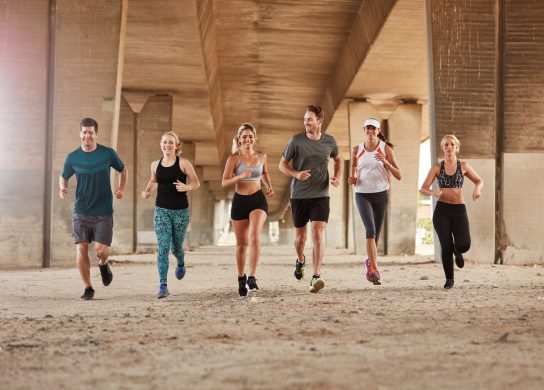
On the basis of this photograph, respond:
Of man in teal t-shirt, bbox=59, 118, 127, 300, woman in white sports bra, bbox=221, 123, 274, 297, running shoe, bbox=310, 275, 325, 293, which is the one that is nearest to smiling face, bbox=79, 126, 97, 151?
man in teal t-shirt, bbox=59, 118, 127, 300

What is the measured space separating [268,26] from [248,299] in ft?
47.4

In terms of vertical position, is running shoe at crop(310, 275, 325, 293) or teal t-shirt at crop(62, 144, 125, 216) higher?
teal t-shirt at crop(62, 144, 125, 216)

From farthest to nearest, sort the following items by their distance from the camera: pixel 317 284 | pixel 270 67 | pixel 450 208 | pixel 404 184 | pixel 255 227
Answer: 1. pixel 404 184
2. pixel 270 67
3. pixel 450 208
4. pixel 317 284
5. pixel 255 227

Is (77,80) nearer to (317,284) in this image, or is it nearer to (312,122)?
(312,122)

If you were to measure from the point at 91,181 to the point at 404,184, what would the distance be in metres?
20.5

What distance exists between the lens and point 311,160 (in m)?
9.32

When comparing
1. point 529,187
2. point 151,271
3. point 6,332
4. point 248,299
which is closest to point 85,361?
point 6,332

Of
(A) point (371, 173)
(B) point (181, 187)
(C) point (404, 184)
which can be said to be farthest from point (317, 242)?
(C) point (404, 184)

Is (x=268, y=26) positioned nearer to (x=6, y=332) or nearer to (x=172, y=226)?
(x=172, y=226)

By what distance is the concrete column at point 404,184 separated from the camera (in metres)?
27.7

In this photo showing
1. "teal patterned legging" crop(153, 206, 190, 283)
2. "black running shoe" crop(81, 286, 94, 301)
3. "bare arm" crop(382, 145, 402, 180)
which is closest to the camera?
"teal patterned legging" crop(153, 206, 190, 283)

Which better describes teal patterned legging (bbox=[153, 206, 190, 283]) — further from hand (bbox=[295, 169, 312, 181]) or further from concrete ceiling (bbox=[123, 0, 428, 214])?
concrete ceiling (bbox=[123, 0, 428, 214])

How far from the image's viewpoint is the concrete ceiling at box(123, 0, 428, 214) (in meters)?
19.1

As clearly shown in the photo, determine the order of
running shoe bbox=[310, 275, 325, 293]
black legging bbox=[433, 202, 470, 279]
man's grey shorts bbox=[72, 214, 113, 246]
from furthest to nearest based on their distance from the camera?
black legging bbox=[433, 202, 470, 279]
running shoe bbox=[310, 275, 325, 293]
man's grey shorts bbox=[72, 214, 113, 246]
